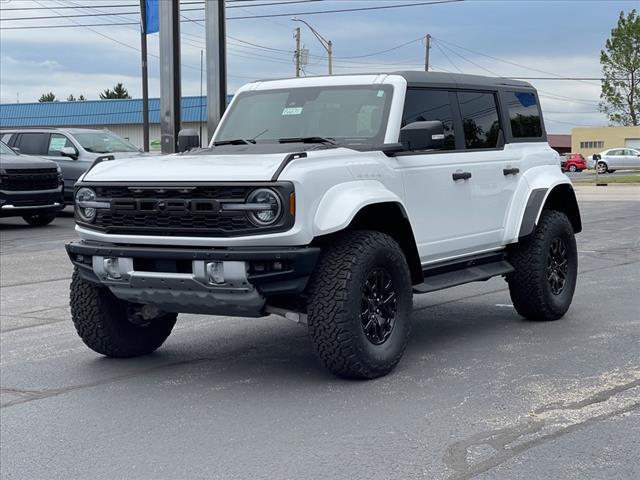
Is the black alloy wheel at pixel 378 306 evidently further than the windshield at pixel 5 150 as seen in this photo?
No

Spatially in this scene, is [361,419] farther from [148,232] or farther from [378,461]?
[148,232]

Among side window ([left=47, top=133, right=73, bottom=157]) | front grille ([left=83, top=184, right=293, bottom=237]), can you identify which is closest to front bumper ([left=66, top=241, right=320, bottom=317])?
front grille ([left=83, top=184, right=293, bottom=237])

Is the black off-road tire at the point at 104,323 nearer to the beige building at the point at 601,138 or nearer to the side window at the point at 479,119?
the side window at the point at 479,119

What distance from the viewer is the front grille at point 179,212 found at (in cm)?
605

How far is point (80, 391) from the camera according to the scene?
21.5 feet

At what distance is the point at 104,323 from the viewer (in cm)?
712

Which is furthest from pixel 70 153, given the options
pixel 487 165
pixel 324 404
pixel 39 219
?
pixel 324 404

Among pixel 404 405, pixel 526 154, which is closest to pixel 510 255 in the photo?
pixel 526 154

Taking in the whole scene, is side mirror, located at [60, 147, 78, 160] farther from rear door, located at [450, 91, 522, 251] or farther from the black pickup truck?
rear door, located at [450, 91, 522, 251]

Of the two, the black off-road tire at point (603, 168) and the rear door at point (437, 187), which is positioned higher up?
the rear door at point (437, 187)

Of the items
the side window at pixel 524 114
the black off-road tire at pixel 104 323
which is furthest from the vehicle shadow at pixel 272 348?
the side window at pixel 524 114

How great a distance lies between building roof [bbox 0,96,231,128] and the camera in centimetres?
7006

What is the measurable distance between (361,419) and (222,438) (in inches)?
31.3

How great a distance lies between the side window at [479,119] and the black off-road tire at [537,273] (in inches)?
33.3
